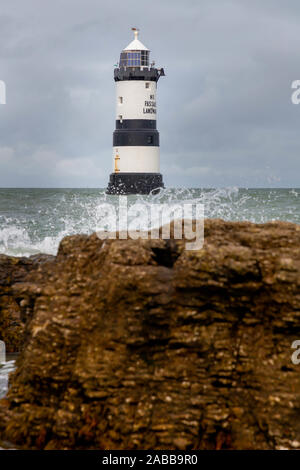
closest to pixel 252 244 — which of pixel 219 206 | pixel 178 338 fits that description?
pixel 178 338

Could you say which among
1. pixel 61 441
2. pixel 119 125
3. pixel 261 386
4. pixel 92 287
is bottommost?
pixel 61 441

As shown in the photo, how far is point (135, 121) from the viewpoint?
89.5 ft

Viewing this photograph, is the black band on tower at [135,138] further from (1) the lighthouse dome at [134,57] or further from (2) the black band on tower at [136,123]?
(1) the lighthouse dome at [134,57]

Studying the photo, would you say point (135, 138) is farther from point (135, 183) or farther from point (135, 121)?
point (135, 183)

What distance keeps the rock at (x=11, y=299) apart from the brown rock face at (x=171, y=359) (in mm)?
2317

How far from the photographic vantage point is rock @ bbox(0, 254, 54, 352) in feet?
23.0

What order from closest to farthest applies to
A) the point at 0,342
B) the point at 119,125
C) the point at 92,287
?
the point at 92,287 < the point at 0,342 < the point at 119,125

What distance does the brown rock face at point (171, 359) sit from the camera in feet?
14.2

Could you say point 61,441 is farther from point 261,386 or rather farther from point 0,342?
point 0,342

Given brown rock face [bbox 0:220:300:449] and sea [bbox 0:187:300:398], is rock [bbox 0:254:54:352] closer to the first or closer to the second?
sea [bbox 0:187:300:398]

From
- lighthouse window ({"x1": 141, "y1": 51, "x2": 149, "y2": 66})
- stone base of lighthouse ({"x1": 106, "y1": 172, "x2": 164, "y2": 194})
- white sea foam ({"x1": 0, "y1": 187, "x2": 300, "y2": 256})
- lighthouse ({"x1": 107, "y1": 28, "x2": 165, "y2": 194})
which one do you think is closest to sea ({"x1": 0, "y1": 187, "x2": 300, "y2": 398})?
white sea foam ({"x1": 0, "y1": 187, "x2": 300, "y2": 256})

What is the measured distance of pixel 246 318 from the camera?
178 inches

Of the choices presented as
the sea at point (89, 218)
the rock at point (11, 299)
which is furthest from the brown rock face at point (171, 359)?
the rock at point (11, 299)

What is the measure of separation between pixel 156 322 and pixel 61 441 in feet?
3.14
